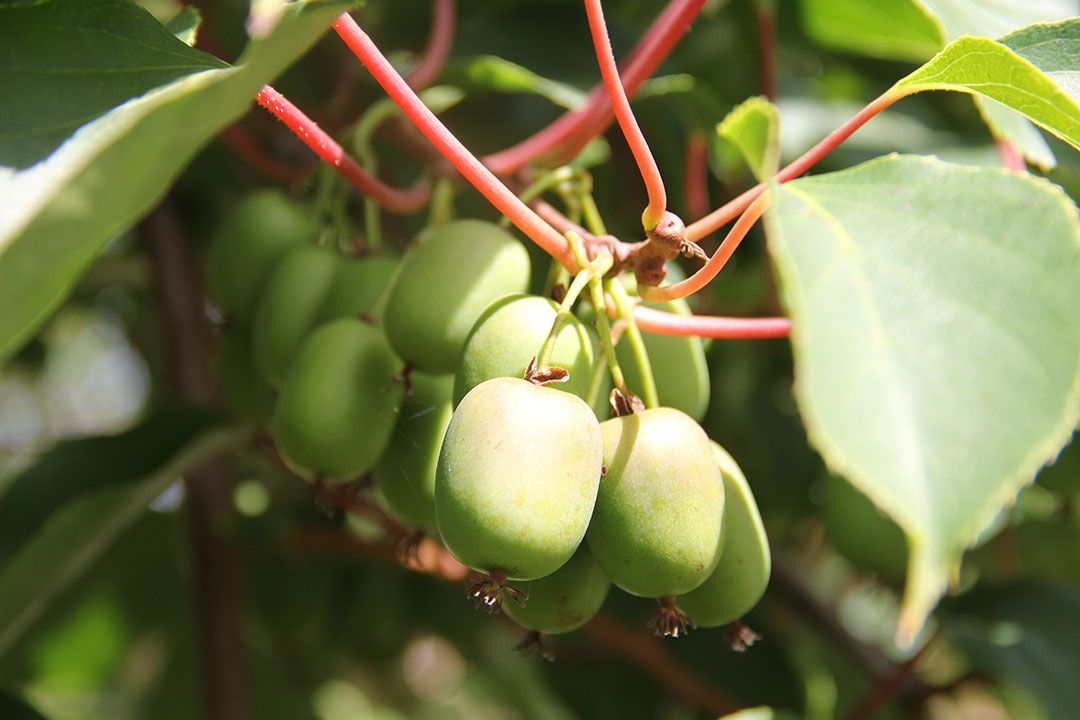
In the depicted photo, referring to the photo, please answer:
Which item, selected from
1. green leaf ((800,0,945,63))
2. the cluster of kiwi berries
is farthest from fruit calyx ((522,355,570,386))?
green leaf ((800,0,945,63))

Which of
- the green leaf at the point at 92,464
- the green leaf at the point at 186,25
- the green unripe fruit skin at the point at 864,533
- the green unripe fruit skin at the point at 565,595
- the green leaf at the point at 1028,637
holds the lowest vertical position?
the green leaf at the point at 1028,637

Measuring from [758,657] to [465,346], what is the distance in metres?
0.83

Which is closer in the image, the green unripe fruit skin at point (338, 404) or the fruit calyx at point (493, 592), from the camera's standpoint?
the fruit calyx at point (493, 592)

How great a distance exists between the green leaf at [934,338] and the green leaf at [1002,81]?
0.27 ft

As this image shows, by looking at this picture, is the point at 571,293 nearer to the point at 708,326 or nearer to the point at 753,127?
the point at 708,326

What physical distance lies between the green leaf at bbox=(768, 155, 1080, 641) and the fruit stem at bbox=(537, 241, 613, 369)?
0.37 feet

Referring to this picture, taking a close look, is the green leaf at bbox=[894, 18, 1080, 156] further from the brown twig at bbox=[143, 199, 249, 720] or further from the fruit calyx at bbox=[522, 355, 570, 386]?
the brown twig at bbox=[143, 199, 249, 720]

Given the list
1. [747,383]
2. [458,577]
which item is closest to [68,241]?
[458,577]

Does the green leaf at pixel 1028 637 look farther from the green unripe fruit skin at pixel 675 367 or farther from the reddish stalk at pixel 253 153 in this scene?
the reddish stalk at pixel 253 153

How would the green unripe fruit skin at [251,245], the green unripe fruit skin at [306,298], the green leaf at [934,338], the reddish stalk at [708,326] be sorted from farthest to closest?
the green unripe fruit skin at [251,245] → the green unripe fruit skin at [306,298] → the reddish stalk at [708,326] → the green leaf at [934,338]

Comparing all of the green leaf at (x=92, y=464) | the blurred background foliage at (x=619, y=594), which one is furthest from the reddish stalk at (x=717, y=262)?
the green leaf at (x=92, y=464)

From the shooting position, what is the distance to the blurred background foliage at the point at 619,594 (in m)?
1.03

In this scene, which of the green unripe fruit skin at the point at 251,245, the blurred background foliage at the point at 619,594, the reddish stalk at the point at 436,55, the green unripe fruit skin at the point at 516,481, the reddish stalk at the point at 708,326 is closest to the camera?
the green unripe fruit skin at the point at 516,481

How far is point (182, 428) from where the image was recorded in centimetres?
111
